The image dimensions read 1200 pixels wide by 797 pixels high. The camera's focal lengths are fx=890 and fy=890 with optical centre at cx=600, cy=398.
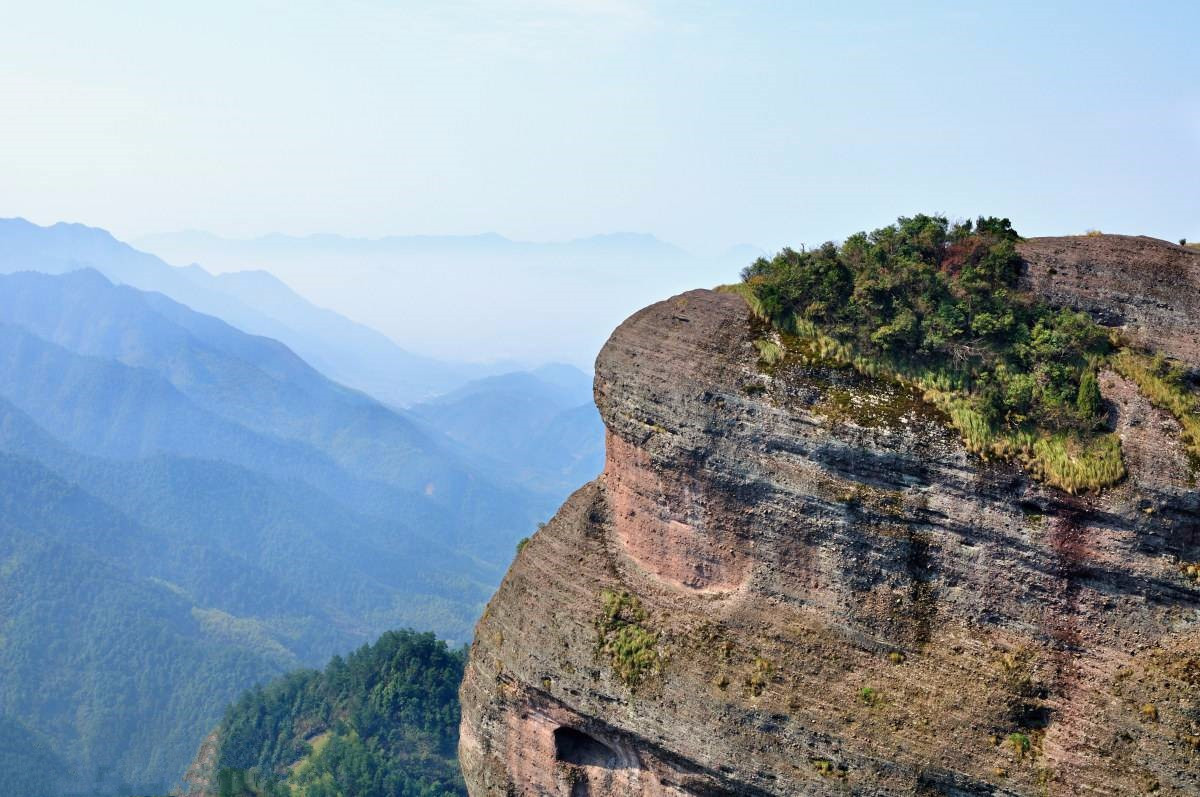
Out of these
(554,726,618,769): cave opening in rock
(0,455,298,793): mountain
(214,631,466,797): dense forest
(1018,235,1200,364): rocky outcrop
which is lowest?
(0,455,298,793): mountain

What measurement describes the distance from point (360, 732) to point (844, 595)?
170 feet

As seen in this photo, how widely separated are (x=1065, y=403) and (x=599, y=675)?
39.6ft

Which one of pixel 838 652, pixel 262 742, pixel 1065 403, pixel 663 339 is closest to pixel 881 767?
pixel 838 652

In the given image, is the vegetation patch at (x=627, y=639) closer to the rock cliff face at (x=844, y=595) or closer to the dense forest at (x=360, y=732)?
the rock cliff face at (x=844, y=595)

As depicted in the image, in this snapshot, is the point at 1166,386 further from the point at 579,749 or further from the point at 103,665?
the point at 103,665

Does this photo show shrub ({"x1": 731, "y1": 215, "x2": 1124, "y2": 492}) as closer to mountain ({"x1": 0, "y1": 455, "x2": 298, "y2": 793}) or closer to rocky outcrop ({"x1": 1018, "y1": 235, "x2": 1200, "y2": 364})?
rocky outcrop ({"x1": 1018, "y1": 235, "x2": 1200, "y2": 364})

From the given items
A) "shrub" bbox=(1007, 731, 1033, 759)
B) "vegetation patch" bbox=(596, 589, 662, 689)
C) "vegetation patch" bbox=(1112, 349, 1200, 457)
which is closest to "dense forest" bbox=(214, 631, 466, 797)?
"vegetation patch" bbox=(596, 589, 662, 689)

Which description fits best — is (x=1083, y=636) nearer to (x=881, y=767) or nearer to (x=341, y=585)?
(x=881, y=767)

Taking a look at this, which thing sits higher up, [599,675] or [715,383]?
[715,383]

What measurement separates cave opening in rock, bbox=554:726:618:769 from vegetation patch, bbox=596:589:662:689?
2.67 metres

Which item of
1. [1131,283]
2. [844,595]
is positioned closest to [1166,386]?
[1131,283]

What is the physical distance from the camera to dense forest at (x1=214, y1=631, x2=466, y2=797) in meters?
56.5

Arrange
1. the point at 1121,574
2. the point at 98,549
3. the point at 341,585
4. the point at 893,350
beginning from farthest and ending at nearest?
the point at 341,585, the point at 98,549, the point at 893,350, the point at 1121,574

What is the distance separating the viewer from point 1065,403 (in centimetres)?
1858
